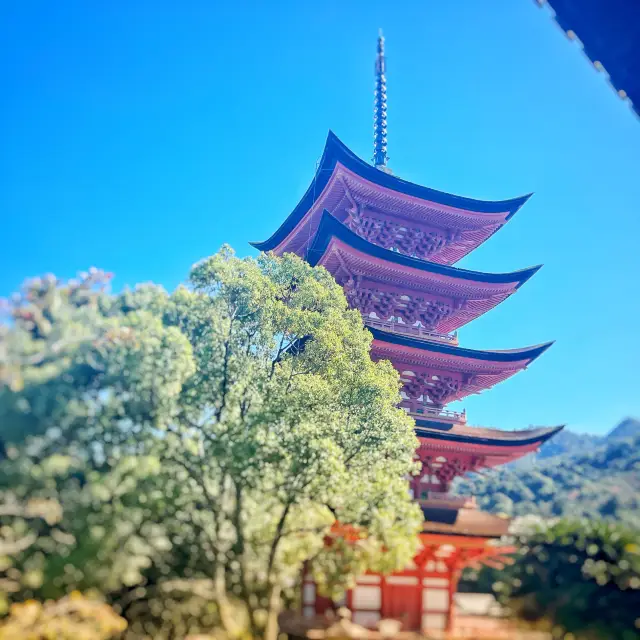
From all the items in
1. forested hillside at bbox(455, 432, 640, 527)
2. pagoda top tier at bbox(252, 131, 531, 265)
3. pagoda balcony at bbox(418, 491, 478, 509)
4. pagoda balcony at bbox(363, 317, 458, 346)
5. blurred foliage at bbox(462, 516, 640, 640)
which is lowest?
blurred foliage at bbox(462, 516, 640, 640)

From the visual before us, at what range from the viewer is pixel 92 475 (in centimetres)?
659

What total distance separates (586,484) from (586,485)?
0.10 metres

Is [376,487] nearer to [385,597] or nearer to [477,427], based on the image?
[385,597]

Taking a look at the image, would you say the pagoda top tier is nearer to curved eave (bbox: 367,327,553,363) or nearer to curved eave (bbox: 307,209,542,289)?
curved eave (bbox: 307,209,542,289)

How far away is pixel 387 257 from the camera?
16953 mm

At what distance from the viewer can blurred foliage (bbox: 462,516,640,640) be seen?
24.2 ft

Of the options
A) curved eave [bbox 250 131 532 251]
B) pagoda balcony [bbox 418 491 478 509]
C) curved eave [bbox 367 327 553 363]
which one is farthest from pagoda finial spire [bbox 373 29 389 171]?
pagoda balcony [bbox 418 491 478 509]

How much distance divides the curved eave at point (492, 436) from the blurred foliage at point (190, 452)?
278 centimetres

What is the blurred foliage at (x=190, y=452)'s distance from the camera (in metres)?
6.58

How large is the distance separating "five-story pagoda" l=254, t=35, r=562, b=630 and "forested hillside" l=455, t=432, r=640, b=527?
1315mm

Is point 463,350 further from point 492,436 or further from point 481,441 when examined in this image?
point 481,441

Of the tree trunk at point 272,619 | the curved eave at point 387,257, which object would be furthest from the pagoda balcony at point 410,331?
the tree trunk at point 272,619

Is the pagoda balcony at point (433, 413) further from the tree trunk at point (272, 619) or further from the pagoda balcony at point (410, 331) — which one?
the tree trunk at point (272, 619)

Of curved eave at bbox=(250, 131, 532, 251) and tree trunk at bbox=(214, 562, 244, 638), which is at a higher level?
curved eave at bbox=(250, 131, 532, 251)
